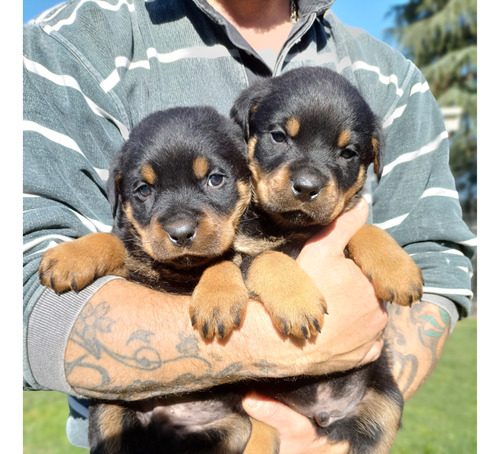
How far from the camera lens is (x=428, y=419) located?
6270 millimetres

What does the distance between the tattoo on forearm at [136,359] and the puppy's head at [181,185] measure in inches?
15.0

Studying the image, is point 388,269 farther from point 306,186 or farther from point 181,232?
point 181,232

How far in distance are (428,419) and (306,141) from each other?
5.35 metres

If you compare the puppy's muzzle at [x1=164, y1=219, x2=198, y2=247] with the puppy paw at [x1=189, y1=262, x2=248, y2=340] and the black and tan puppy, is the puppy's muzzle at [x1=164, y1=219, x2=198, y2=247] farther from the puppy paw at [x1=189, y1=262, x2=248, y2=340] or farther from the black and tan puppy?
the puppy paw at [x1=189, y1=262, x2=248, y2=340]

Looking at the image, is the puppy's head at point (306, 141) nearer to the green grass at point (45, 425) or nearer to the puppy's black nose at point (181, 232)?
the puppy's black nose at point (181, 232)

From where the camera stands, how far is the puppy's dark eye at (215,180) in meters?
2.23

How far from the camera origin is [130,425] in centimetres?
207

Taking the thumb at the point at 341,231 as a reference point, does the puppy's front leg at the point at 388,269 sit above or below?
below

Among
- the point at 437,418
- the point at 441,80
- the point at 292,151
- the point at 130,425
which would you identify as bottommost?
the point at 437,418

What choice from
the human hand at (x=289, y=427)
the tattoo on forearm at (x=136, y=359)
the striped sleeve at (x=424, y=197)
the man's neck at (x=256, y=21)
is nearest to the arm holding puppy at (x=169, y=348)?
the tattoo on forearm at (x=136, y=359)

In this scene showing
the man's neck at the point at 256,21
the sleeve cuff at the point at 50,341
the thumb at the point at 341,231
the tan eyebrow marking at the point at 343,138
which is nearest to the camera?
the sleeve cuff at the point at 50,341
